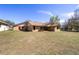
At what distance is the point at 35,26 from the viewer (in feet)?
10.7

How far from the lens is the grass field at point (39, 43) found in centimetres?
307

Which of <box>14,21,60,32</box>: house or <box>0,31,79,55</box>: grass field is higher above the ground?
<box>14,21,60,32</box>: house

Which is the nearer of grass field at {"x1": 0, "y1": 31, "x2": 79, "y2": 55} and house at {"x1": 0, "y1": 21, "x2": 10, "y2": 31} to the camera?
grass field at {"x1": 0, "y1": 31, "x2": 79, "y2": 55}

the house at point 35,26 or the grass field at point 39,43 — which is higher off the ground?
the house at point 35,26

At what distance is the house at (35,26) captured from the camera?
321 centimetres

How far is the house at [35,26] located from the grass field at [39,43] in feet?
0.26

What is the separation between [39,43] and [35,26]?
35 cm

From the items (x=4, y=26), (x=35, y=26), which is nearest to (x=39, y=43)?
(x=35, y=26)

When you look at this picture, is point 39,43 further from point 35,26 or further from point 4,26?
point 4,26

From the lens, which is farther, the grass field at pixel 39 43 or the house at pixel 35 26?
the house at pixel 35 26

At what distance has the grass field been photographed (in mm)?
3068

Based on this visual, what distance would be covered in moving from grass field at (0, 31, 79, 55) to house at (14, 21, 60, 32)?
3.1 inches

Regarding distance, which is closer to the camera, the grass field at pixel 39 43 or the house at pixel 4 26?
the grass field at pixel 39 43

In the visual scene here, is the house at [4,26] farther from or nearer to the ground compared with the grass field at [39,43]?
farther from the ground
